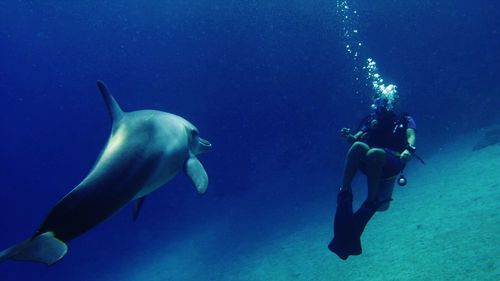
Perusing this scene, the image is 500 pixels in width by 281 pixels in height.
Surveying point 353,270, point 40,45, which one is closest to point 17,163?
point 40,45

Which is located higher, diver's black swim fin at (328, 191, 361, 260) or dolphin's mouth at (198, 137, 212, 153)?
dolphin's mouth at (198, 137, 212, 153)

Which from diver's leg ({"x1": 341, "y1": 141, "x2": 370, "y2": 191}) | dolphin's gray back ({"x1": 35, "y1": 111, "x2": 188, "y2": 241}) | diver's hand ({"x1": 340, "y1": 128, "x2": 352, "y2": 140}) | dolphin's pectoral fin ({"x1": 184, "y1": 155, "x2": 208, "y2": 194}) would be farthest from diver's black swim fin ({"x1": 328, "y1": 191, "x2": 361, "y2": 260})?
dolphin's gray back ({"x1": 35, "y1": 111, "x2": 188, "y2": 241})

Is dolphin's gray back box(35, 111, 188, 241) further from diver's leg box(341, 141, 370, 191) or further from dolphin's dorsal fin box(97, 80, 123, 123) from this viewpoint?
diver's leg box(341, 141, 370, 191)

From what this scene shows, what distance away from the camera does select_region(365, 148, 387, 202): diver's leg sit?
6.15 m

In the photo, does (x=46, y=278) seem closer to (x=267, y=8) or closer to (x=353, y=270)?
(x=353, y=270)

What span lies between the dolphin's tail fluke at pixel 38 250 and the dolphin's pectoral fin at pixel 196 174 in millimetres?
1325

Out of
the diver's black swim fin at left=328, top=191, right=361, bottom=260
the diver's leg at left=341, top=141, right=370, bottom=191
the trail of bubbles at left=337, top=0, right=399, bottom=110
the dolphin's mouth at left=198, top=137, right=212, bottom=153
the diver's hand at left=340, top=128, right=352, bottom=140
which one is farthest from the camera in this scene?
the trail of bubbles at left=337, top=0, right=399, bottom=110

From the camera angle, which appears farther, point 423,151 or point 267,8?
point 267,8

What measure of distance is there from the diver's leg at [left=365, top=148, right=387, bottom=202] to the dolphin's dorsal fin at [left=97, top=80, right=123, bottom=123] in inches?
162

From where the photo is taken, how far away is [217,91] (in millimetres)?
45969

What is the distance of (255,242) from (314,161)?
12.6 meters

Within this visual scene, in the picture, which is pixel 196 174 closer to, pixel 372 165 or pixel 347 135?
pixel 372 165

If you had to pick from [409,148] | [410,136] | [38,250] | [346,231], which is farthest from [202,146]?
[410,136]

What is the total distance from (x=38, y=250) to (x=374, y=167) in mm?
5107
